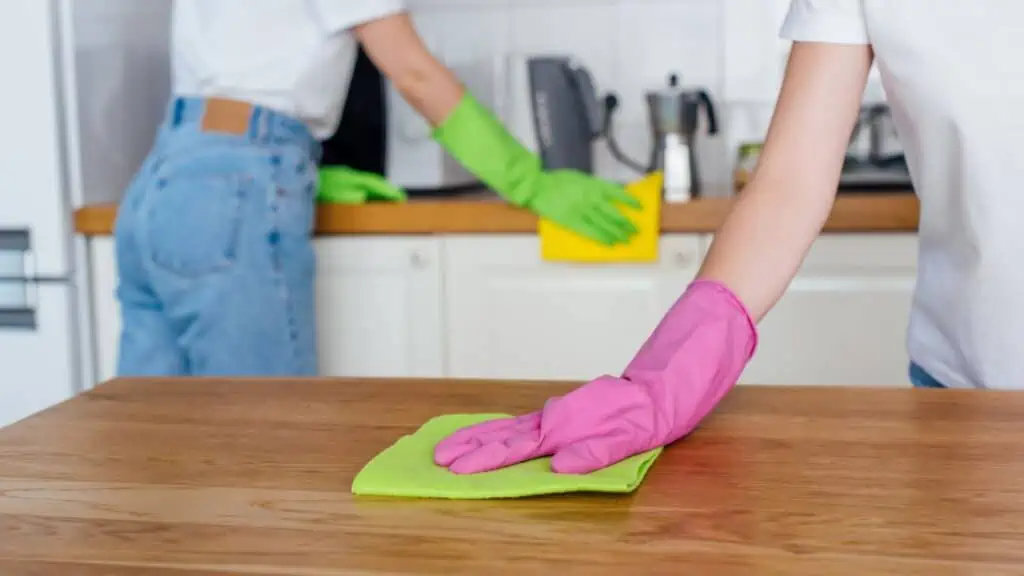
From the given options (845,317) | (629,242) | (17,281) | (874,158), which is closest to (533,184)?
(629,242)

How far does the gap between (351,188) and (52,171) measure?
474mm

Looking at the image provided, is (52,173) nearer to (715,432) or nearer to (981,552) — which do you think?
(715,432)

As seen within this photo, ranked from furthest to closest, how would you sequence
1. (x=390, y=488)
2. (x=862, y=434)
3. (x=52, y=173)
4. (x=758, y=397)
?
(x=52, y=173), (x=758, y=397), (x=862, y=434), (x=390, y=488)

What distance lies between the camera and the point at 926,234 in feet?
3.59

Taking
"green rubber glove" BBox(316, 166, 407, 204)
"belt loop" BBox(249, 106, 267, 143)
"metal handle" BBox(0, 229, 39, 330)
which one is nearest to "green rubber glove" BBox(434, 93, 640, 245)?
"green rubber glove" BBox(316, 166, 407, 204)

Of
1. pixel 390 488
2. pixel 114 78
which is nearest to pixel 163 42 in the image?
pixel 114 78

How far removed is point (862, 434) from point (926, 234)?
36 cm

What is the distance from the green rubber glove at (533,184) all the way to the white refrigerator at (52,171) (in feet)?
1.94

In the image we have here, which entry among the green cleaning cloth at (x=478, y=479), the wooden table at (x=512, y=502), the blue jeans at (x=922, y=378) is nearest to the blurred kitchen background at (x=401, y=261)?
the blue jeans at (x=922, y=378)

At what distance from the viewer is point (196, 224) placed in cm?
172

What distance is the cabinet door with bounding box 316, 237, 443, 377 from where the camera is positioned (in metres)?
1.96

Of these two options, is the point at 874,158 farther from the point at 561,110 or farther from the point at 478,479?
the point at 478,479

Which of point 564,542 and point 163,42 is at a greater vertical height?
point 163,42

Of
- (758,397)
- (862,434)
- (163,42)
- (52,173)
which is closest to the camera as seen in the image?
(862,434)
